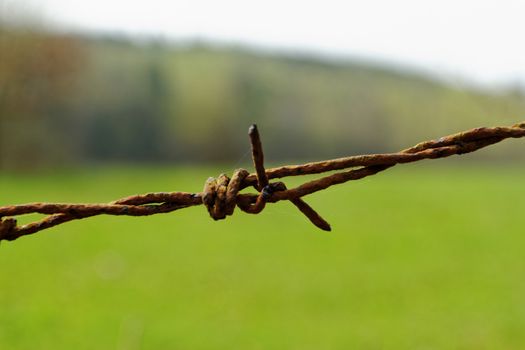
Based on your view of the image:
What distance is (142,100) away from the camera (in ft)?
145

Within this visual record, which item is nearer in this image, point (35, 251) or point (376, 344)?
point (376, 344)

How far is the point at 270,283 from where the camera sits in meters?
8.78

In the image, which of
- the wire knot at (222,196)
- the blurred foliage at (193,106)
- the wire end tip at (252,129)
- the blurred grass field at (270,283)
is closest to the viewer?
the wire end tip at (252,129)

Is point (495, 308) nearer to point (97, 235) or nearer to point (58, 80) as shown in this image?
point (97, 235)

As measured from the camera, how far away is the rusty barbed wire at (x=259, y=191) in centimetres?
113

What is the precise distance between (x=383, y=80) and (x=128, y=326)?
5954 cm

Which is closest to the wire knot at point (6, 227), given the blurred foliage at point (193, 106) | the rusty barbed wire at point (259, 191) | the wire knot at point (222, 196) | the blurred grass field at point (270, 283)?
the rusty barbed wire at point (259, 191)

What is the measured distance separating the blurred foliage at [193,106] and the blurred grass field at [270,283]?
16.2 m

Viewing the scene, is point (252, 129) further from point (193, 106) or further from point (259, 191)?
point (193, 106)

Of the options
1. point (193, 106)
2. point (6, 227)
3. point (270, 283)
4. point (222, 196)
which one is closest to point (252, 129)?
point (222, 196)

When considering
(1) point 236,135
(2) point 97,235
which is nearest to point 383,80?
(1) point 236,135

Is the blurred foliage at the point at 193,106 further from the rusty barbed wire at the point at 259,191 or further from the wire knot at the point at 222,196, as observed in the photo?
the wire knot at the point at 222,196

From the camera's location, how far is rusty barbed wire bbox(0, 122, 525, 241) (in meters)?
1.13

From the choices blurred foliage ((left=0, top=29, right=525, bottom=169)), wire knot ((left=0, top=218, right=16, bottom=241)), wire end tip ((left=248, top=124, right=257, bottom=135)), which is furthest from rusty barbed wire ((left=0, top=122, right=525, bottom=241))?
blurred foliage ((left=0, top=29, right=525, bottom=169))
